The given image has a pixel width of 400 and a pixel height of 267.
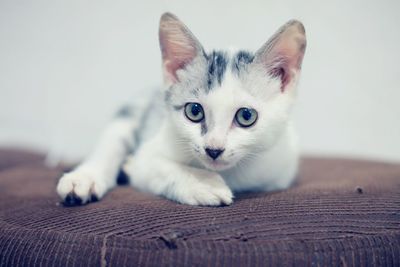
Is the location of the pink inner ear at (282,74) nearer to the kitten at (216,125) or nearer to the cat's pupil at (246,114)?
the kitten at (216,125)

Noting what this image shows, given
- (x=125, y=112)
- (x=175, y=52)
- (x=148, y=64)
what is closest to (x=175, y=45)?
(x=175, y=52)

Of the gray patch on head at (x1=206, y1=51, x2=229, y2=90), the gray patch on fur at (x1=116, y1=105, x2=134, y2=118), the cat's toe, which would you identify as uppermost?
the gray patch on head at (x1=206, y1=51, x2=229, y2=90)

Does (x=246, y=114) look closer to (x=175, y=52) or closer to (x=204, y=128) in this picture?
(x=204, y=128)

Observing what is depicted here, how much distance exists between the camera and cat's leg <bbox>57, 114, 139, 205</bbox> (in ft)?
3.56

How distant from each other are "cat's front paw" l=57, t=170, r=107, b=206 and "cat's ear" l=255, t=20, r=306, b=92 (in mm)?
584

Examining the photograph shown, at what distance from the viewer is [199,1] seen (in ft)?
6.02

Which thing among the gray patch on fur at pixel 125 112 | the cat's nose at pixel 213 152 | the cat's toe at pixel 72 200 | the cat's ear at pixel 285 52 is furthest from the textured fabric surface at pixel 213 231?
the gray patch on fur at pixel 125 112

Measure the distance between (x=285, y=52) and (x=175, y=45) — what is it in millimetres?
315

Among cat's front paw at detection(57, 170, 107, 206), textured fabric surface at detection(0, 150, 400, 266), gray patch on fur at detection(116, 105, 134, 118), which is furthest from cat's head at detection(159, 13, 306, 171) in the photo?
gray patch on fur at detection(116, 105, 134, 118)

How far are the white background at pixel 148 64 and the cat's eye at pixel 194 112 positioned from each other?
568 mm

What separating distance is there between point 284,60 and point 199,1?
0.86m

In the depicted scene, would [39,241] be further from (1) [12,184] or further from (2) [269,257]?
(1) [12,184]

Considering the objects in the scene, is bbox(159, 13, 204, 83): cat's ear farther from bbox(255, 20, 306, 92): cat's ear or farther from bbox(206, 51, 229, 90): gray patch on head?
bbox(255, 20, 306, 92): cat's ear

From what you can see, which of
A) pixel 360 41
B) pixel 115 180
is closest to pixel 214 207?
pixel 115 180
